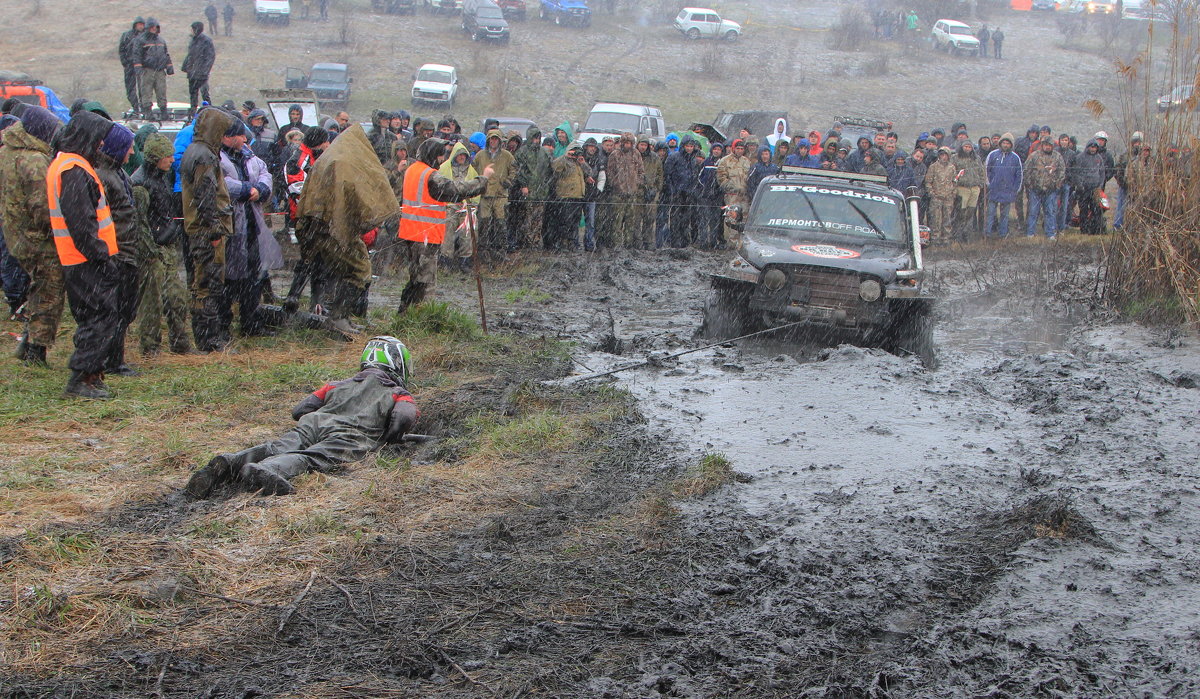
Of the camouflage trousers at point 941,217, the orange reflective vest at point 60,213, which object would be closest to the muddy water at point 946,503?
the orange reflective vest at point 60,213

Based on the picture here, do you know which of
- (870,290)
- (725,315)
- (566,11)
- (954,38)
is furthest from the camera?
(566,11)

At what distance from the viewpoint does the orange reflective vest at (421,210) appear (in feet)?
34.3

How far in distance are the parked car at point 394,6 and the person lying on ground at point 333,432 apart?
4556 centimetres

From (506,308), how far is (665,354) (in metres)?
3.15

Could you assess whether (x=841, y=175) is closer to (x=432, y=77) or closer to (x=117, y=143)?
(x=117, y=143)

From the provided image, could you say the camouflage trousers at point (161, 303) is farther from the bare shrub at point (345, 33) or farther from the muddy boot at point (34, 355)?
the bare shrub at point (345, 33)

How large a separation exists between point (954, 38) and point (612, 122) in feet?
100.0

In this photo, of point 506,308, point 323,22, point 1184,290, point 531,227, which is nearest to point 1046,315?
point 1184,290

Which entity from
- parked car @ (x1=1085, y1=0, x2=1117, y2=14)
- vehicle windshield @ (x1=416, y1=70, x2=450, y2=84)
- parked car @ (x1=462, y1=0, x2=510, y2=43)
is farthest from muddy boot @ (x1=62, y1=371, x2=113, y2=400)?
parked car @ (x1=1085, y1=0, x2=1117, y2=14)

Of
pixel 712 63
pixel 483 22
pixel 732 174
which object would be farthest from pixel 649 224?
pixel 483 22

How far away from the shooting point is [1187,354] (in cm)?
1027

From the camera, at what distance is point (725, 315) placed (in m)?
10.8

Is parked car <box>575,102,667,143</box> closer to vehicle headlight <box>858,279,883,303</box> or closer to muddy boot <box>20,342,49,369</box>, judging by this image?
vehicle headlight <box>858,279,883,303</box>

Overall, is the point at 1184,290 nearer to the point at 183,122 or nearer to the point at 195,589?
the point at 195,589
